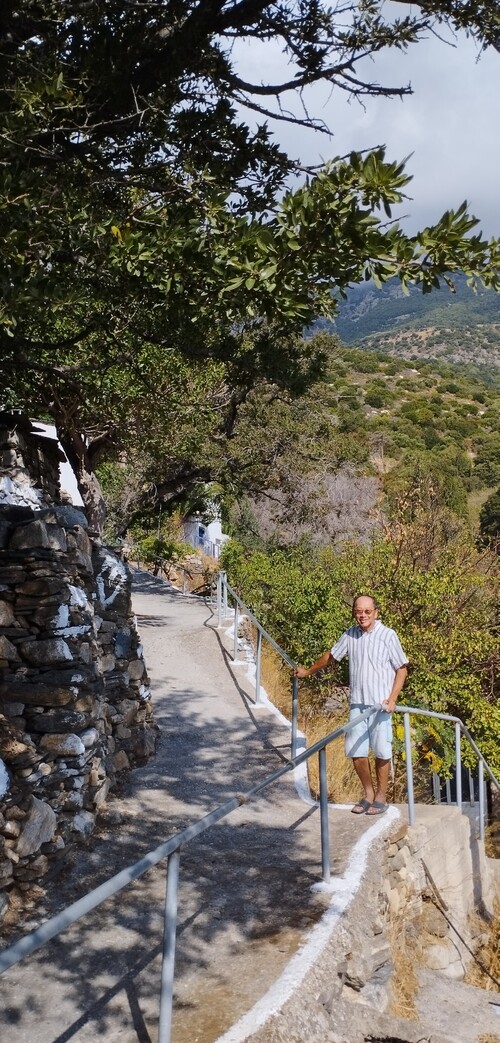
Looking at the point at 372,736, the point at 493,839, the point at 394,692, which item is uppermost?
the point at 394,692

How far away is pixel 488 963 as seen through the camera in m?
7.61

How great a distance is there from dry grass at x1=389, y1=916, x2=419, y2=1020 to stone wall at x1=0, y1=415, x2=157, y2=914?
7.35 feet

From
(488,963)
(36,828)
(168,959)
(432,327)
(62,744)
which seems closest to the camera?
(168,959)

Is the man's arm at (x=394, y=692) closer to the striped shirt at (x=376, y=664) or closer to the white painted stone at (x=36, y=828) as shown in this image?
the striped shirt at (x=376, y=664)

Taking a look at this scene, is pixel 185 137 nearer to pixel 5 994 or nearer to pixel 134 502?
pixel 5 994

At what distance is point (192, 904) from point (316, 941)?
3.17ft

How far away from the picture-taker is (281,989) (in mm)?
3977

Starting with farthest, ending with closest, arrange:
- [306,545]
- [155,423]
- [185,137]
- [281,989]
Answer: [306,545] → [155,423] → [185,137] → [281,989]

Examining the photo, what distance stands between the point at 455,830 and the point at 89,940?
4073mm

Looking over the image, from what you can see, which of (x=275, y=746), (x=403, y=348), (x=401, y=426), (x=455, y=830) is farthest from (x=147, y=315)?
(x=403, y=348)

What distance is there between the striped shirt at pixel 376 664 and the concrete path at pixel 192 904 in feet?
3.15

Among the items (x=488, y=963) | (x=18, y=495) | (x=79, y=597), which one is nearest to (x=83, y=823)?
(x=79, y=597)

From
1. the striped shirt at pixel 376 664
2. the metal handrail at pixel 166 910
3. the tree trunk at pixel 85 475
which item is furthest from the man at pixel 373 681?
the tree trunk at pixel 85 475

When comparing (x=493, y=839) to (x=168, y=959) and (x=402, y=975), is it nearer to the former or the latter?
(x=402, y=975)
